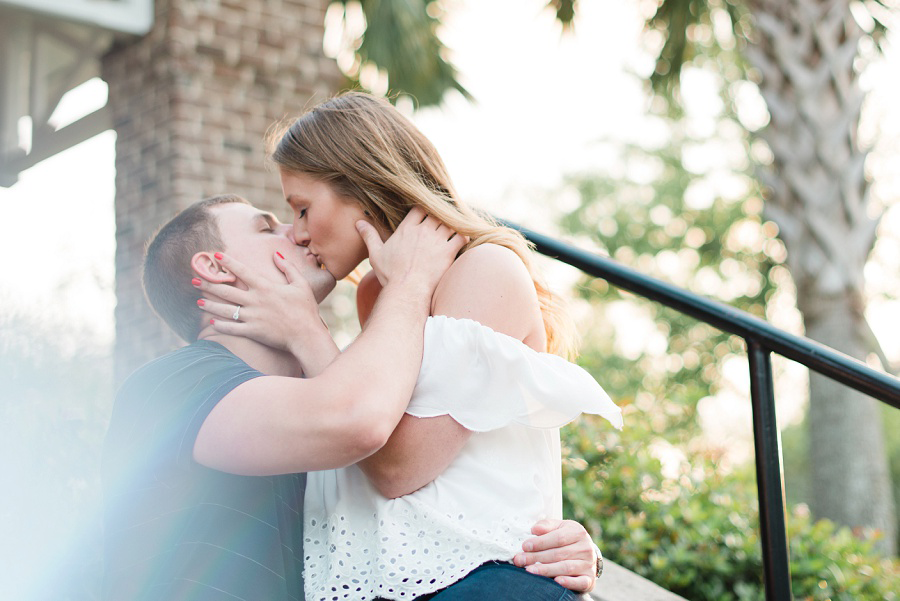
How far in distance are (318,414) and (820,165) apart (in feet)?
20.6

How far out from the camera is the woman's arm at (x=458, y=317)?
1596mm

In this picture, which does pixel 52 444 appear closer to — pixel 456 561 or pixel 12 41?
pixel 456 561

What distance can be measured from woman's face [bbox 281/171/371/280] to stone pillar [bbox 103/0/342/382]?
10.7 feet

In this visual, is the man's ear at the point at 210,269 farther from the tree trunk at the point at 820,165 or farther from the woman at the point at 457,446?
the tree trunk at the point at 820,165

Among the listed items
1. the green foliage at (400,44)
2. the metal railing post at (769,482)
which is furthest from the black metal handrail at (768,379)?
the green foliage at (400,44)

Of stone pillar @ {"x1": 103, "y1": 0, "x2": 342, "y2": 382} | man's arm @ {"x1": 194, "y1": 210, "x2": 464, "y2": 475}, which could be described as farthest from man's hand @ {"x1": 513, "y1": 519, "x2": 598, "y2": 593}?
stone pillar @ {"x1": 103, "y1": 0, "x2": 342, "y2": 382}

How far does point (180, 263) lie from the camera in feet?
6.24

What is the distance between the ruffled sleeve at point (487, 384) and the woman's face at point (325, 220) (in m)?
0.38

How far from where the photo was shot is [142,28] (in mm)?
5336

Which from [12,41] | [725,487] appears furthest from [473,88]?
[725,487]

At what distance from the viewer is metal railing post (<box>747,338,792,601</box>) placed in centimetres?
197

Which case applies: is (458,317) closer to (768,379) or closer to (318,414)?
(318,414)

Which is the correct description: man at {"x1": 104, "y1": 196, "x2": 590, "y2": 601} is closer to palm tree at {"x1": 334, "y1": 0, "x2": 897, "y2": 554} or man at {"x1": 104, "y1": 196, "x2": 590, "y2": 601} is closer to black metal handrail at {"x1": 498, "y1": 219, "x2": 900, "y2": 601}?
black metal handrail at {"x1": 498, "y1": 219, "x2": 900, "y2": 601}

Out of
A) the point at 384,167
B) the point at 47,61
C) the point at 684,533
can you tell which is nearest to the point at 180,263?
the point at 384,167
